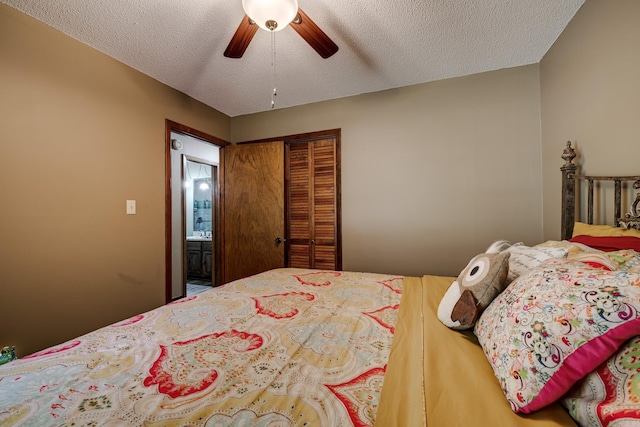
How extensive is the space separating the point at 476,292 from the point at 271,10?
1.56 m

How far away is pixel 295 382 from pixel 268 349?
21 cm

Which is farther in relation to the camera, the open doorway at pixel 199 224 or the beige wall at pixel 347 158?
the open doorway at pixel 199 224

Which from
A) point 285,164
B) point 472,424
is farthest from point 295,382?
point 285,164

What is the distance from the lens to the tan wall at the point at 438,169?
2355mm

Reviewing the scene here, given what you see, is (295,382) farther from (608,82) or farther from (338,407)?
(608,82)

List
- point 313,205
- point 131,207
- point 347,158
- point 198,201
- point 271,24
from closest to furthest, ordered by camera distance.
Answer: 1. point 271,24
2. point 131,207
3. point 347,158
4. point 313,205
5. point 198,201

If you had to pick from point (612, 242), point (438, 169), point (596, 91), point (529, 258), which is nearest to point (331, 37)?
point (438, 169)

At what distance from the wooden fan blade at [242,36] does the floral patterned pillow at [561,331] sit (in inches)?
69.5

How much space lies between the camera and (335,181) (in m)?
3.00

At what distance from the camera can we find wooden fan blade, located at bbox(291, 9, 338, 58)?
1433 mm

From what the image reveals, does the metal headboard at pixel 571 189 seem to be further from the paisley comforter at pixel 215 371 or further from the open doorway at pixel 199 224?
the open doorway at pixel 199 224

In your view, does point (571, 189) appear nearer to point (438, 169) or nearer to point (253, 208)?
point (438, 169)

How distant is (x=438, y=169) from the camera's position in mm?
2596

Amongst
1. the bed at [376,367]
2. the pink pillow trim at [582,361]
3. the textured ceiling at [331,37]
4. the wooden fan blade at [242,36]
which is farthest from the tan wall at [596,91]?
the wooden fan blade at [242,36]
